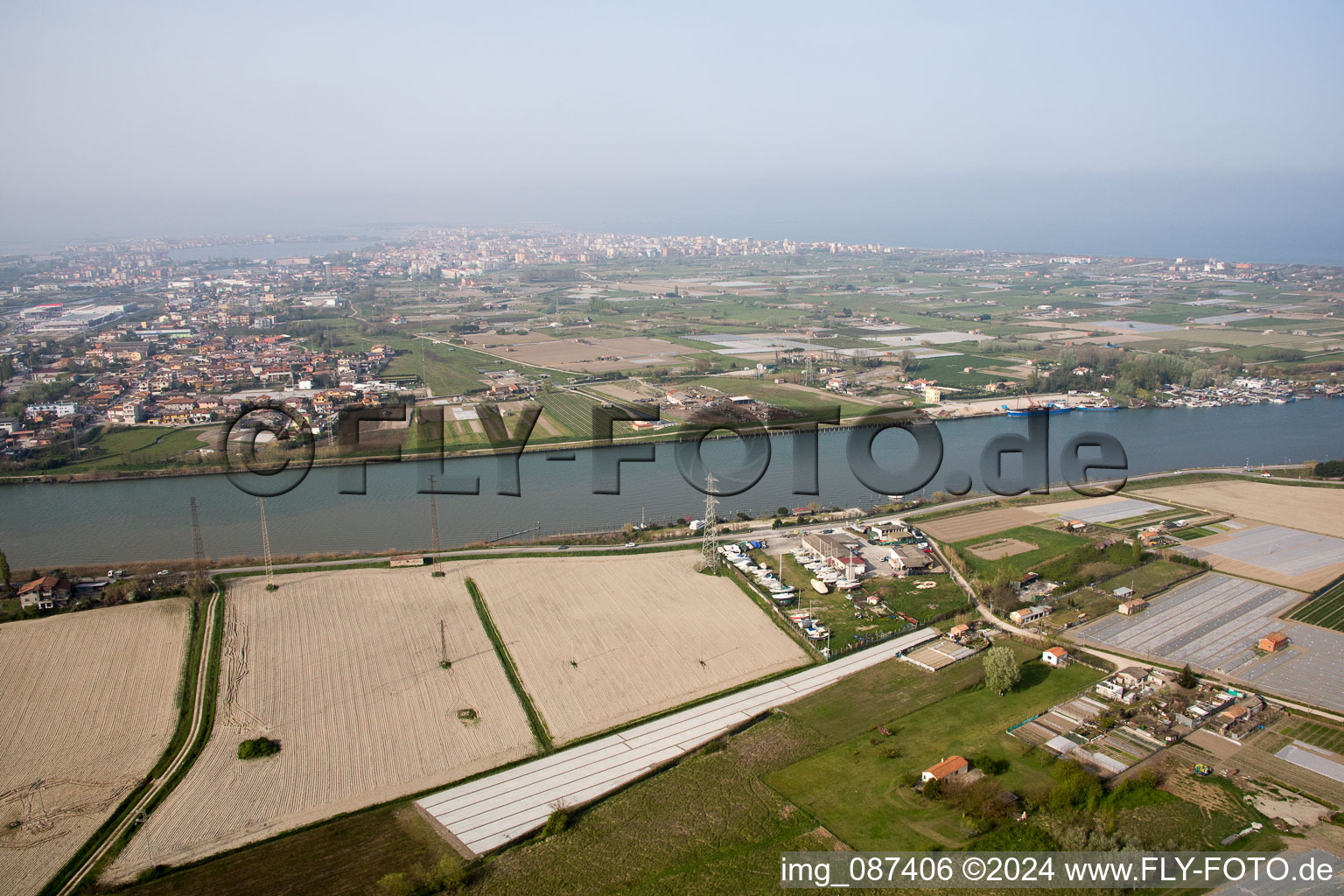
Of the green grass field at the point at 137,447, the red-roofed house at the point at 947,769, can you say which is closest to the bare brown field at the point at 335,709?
the red-roofed house at the point at 947,769

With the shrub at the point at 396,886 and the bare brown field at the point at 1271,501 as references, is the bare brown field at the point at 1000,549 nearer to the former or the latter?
the bare brown field at the point at 1271,501

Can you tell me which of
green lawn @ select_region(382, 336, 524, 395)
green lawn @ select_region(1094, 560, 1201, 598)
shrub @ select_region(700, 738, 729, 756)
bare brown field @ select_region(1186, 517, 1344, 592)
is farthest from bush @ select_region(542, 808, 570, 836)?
green lawn @ select_region(382, 336, 524, 395)

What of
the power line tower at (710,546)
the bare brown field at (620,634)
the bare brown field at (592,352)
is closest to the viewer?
the bare brown field at (620,634)

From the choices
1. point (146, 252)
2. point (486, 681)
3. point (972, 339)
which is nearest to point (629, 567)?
point (486, 681)

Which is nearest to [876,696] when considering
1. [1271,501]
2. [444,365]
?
[1271,501]

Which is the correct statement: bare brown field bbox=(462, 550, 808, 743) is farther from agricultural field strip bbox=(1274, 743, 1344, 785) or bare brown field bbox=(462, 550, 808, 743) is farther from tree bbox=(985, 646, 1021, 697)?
agricultural field strip bbox=(1274, 743, 1344, 785)

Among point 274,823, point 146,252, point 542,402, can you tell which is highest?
point 146,252

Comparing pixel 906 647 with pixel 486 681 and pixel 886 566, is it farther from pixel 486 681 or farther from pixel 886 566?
pixel 486 681
